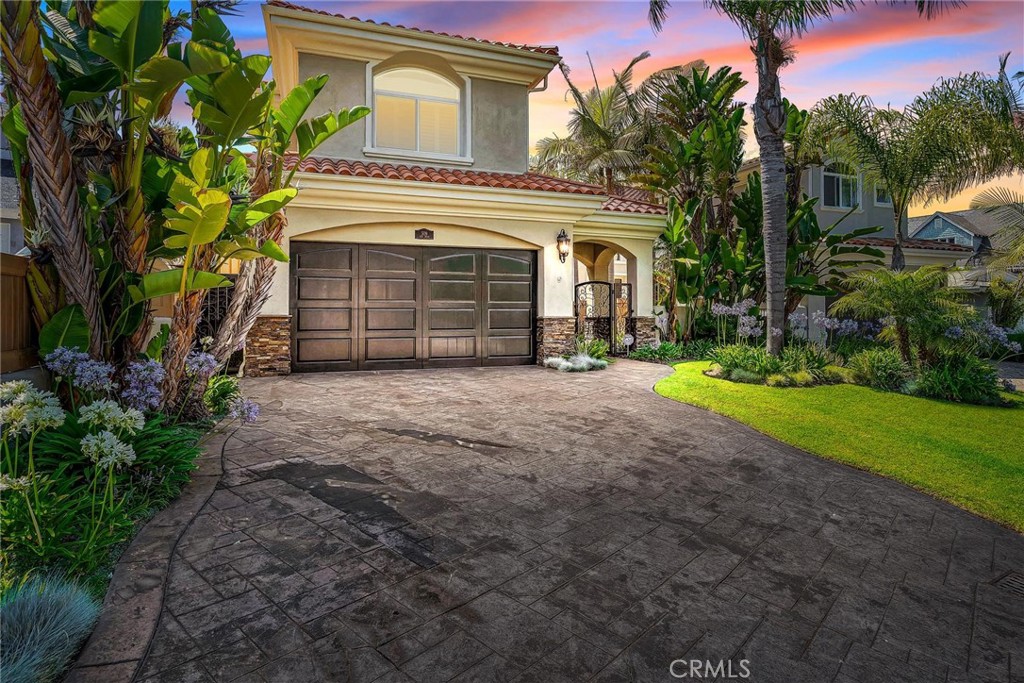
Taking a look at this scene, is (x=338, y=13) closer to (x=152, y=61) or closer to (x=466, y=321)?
(x=466, y=321)

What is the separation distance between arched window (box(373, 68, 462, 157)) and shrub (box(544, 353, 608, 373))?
5679 mm

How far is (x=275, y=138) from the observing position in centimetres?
644

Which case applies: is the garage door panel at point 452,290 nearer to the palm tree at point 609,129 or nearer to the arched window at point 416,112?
the arched window at point 416,112

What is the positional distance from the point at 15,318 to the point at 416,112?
10.8 meters

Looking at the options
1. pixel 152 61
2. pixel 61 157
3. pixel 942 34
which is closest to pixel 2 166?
pixel 61 157

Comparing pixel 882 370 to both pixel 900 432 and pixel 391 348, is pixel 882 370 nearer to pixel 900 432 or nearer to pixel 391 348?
pixel 900 432

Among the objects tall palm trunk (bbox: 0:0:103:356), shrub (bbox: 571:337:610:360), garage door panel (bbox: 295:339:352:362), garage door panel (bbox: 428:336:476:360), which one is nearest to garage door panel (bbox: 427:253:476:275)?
garage door panel (bbox: 428:336:476:360)

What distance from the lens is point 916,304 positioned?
375 inches

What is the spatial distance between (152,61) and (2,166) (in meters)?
8.12

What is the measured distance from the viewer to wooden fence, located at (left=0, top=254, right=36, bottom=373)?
4.08 meters

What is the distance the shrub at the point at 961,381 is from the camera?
8.96m

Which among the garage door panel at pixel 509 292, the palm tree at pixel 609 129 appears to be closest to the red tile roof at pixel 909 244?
the palm tree at pixel 609 129

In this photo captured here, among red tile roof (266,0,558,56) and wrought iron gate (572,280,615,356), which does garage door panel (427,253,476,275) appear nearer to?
wrought iron gate (572,280,615,356)

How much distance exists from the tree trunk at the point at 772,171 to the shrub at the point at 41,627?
1108cm
